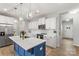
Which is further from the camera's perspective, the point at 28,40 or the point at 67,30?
the point at 28,40

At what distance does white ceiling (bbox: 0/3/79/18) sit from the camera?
4.95ft

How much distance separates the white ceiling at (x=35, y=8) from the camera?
1508mm

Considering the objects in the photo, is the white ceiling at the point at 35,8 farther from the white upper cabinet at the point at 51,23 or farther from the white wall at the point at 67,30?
the white wall at the point at 67,30

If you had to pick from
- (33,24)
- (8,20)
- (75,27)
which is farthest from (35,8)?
(75,27)

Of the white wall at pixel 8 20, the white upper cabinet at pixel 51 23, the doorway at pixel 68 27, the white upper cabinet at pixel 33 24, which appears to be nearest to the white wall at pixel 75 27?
the doorway at pixel 68 27

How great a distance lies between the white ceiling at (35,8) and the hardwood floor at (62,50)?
1.95ft

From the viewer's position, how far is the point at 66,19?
5.06 ft

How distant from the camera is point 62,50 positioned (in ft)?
5.13

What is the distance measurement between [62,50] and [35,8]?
0.91 meters

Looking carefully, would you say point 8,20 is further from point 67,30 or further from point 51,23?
point 67,30

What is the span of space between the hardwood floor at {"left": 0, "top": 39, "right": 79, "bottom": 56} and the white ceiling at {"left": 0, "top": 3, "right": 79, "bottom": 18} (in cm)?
60

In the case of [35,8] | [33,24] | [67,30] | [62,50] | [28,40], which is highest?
[35,8]

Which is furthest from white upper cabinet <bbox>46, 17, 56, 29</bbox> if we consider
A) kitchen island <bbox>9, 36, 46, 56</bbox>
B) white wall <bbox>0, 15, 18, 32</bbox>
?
white wall <bbox>0, 15, 18, 32</bbox>

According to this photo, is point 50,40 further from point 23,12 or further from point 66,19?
point 23,12
